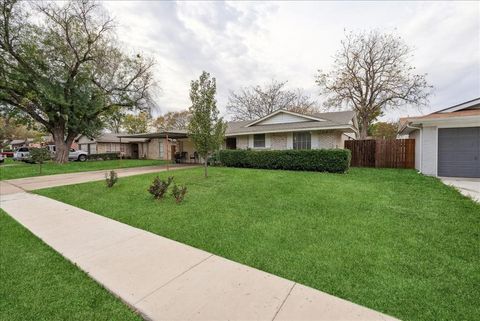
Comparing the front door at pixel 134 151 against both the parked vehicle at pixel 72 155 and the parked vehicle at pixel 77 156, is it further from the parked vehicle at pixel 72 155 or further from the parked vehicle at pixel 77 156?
the parked vehicle at pixel 77 156

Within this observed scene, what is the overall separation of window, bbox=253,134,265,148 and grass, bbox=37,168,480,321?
867 cm

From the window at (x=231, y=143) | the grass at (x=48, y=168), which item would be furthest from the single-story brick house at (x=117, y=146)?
the window at (x=231, y=143)

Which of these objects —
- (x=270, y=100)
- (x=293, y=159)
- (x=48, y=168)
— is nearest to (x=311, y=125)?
(x=293, y=159)

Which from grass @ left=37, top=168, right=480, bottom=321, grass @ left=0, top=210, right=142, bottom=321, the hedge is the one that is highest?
the hedge

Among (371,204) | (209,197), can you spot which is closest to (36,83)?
(209,197)

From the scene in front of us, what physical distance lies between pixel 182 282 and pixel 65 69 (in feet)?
75.1

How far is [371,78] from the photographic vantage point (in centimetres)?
2389

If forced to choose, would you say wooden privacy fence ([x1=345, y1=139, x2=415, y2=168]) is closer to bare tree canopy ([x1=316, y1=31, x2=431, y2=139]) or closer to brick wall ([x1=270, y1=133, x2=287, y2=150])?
brick wall ([x1=270, y1=133, x2=287, y2=150])

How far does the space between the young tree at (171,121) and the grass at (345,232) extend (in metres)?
37.7

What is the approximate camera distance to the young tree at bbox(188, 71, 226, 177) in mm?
9594

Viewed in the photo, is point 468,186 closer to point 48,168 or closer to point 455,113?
point 455,113

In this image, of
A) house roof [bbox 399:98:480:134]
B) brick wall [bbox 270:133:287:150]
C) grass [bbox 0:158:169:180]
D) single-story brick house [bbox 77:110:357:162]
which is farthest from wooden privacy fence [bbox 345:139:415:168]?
grass [bbox 0:158:169:180]

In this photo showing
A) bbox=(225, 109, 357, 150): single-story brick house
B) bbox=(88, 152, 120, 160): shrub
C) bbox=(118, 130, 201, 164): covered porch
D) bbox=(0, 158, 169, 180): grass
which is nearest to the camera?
bbox=(0, 158, 169, 180): grass

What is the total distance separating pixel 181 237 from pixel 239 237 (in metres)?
1.10
